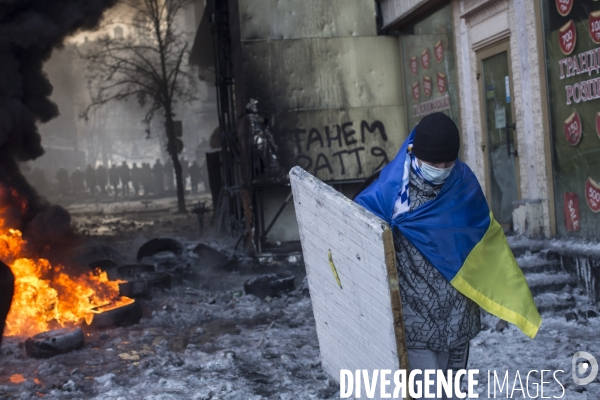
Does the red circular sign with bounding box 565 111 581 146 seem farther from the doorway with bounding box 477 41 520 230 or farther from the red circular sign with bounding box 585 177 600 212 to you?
the doorway with bounding box 477 41 520 230

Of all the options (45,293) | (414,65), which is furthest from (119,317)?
(414,65)

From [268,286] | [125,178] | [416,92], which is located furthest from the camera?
[125,178]

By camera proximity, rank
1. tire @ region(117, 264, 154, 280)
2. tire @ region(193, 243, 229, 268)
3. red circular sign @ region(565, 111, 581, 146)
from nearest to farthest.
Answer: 1. red circular sign @ region(565, 111, 581, 146)
2. tire @ region(117, 264, 154, 280)
3. tire @ region(193, 243, 229, 268)

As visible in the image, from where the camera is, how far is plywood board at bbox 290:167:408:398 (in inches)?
102

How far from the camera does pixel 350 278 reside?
2.94 metres

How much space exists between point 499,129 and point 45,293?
616 cm

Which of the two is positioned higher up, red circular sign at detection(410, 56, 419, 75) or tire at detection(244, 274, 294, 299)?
red circular sign at detection(410, 56, 419, 75)

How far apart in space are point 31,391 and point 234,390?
1776 mm

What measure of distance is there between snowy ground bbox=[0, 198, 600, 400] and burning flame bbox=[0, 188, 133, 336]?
45cm

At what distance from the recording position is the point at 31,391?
530cm

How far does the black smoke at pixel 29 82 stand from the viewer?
Answer: 33.4 feet

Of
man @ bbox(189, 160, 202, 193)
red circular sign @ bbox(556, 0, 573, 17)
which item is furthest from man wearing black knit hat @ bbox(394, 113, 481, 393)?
man @ bbox(189, 160, 202, 193)

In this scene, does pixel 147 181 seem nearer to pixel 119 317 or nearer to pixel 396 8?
pixel 396 8

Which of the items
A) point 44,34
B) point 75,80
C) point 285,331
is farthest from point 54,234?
point 75,80
